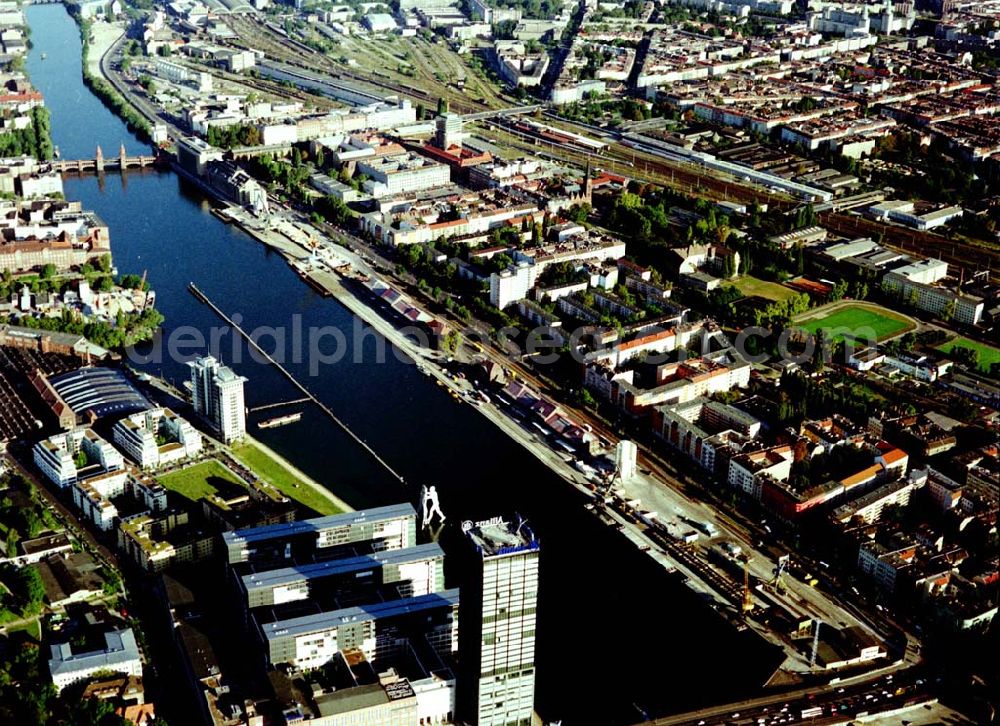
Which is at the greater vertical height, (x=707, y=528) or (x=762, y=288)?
(x=762, y=288)

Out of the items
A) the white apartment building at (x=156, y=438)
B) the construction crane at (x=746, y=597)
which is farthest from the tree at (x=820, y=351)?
the white apartment building at (x=156, y=438)

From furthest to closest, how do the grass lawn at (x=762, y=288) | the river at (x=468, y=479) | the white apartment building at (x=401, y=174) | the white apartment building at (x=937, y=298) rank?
the white apartment building at (x=401, y=174) < the grass lawn at (x=762, y=288) < the white apartment building at (x=937, y=298) < the river at (x=468, y=479)

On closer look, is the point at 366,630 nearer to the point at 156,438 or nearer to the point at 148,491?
the point at 148,491

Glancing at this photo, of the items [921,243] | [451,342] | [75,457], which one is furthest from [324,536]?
[921,243]

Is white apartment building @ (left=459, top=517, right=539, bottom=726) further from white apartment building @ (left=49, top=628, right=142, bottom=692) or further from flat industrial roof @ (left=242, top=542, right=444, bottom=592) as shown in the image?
white apartment building @ (left=49, top=628, right=142, bottom=692)

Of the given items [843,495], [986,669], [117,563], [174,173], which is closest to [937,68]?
[174,173]

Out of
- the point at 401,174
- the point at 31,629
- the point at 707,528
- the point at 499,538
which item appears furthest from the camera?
the point at 401,174

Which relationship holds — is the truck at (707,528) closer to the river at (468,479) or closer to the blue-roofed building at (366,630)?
the river at (468,479)

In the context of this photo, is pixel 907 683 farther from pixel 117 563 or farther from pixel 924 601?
pixel 117 563
